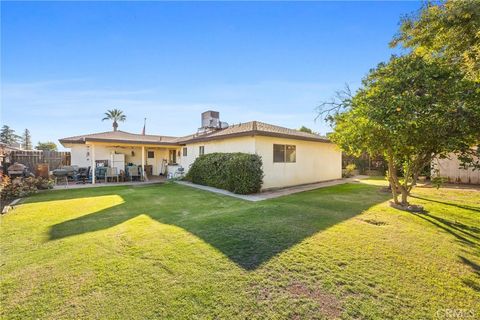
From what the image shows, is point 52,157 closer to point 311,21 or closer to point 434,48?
point 311,21

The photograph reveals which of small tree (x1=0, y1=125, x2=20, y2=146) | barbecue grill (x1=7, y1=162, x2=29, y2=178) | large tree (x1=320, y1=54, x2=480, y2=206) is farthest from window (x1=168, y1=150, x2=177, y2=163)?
small tree (x1=0, y1=125, x2=20, y2=146)

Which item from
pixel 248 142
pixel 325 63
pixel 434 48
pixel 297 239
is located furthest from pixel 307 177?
pixel 297 239

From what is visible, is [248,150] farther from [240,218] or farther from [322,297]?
[322,297]

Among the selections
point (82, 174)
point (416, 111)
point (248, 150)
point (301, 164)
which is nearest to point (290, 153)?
point (301, 164)

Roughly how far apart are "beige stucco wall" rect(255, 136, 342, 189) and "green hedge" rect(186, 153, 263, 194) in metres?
0.85

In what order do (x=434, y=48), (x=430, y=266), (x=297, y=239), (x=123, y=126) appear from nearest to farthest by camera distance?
(x=430, y=266)
(x=297, y=239)
(x=434, y=48)
(x=123, y=126)

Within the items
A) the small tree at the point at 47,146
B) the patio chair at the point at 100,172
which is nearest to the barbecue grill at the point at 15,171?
the patio chair at the point at 100,172

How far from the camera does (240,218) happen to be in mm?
5934

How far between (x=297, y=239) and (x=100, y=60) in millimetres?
11468

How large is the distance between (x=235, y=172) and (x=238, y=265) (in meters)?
6.78

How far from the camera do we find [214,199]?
868 centimetres

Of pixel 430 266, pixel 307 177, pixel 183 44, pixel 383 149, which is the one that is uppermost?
pixel 183 44

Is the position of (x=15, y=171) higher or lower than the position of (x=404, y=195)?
higher

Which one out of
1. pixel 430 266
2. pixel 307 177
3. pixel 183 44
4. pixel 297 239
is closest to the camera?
A: pixel 430 266
